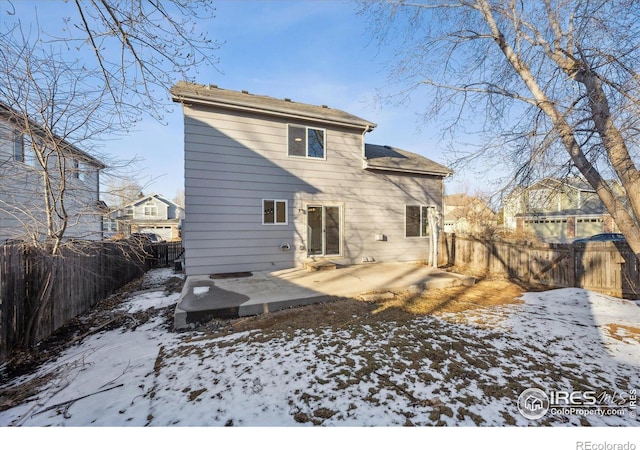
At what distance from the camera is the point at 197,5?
9.75 ft

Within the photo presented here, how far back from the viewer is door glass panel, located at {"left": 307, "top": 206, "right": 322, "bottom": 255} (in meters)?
8.02

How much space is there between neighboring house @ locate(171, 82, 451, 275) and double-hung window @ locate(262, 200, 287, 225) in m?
0.03

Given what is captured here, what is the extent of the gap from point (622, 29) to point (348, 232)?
6755mm

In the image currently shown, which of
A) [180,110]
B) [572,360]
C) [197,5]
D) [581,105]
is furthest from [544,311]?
[180,110]

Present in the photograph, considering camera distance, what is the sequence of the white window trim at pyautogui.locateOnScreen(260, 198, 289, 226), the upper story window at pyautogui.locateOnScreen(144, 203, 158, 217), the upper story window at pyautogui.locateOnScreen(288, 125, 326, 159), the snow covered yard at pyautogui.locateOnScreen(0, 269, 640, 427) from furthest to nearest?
the upper story window at pyautogui.locateOnScreen(144, 203, 158, 217), the upper story window at pyautogui.locateOnScreen(288, 125, 326, 159), the white window trim at pyautogui.locateOnScreen(260, 198, 289, 226), the snow covered yard at pyautogui.locateOnScreen(0, 269, 640, 427)

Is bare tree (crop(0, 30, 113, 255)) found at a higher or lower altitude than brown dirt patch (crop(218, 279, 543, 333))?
higher

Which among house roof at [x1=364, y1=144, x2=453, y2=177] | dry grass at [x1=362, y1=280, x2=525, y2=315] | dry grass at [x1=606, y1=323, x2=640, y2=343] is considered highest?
house roof at [x1=364, y1=144, x2=453, y2=177]

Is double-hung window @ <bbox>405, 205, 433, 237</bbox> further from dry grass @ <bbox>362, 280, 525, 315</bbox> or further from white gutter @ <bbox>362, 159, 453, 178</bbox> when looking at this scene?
dry grass @ <bbox>362, 280, 525, 315</bbox>

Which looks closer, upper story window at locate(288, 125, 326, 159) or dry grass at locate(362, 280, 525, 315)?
dry grass at locate(362, 280, 525, 315)

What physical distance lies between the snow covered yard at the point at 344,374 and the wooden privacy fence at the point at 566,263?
8.30 feet

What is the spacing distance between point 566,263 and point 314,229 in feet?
22.2

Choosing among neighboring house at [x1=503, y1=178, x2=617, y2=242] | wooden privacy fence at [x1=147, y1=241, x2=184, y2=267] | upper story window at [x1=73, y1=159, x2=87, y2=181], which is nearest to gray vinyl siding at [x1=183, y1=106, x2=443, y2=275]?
upper story window at [x1=73, y1=159, x2=87, y2=181]

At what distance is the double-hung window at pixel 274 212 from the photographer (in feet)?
24.5
